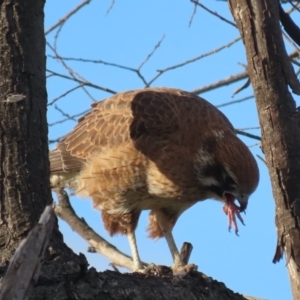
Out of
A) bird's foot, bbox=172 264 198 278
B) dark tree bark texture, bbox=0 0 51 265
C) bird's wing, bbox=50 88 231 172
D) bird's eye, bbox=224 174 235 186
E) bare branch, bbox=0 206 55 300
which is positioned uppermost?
bird's wing, bbox=50 88 231 172

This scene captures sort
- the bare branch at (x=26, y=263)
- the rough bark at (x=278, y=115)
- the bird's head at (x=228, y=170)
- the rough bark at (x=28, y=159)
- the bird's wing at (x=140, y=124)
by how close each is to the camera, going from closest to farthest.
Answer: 1. the bare branch at (x=26, y=263)
2. the rough bark at (x=28, y=159)
3. the rough bark at (x=278, y=115)
4. the bird's head at (x=228, y=170)
5. the bird's wing at (x=140, y=124)

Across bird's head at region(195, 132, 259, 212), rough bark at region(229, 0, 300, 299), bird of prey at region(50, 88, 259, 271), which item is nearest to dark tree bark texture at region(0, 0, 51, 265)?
rough bark at region(229, 0, 300, 299)

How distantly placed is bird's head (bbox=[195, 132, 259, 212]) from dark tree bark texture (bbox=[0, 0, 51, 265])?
2155 millimetres

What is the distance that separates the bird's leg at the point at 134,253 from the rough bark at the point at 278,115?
1322 mm

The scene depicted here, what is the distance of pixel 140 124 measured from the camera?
5562mm

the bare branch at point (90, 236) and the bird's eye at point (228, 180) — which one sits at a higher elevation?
the bird's eye at point (228, 180)

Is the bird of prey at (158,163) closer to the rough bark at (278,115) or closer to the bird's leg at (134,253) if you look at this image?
the bird's leg at (134,253)

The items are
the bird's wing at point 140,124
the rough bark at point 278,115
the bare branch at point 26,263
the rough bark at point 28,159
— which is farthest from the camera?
the bird's wing at point 140,124

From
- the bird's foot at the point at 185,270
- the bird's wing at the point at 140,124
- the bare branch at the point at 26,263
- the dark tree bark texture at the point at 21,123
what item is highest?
the bird's wing at the point at 140,124

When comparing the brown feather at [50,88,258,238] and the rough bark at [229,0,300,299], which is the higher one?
the brown feather at [50,88,258,238]

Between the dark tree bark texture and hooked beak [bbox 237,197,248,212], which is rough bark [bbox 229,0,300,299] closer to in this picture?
the dark tree bark texture

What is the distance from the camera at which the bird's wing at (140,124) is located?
5.54 metres

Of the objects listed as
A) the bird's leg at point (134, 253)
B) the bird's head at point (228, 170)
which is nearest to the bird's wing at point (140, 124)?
the bird's head at point (228, 170)

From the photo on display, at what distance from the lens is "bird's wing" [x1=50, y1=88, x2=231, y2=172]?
18.2 ft
